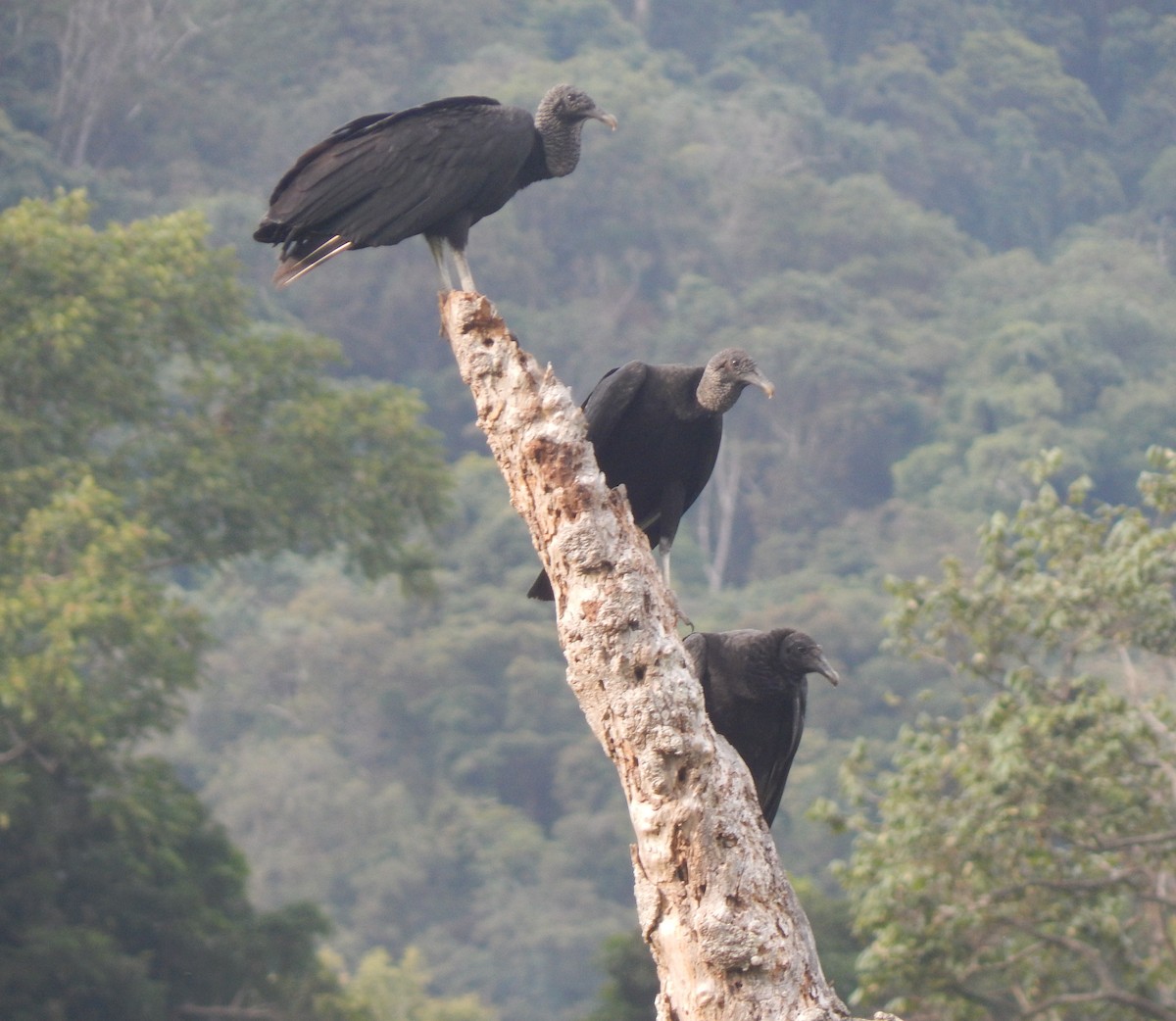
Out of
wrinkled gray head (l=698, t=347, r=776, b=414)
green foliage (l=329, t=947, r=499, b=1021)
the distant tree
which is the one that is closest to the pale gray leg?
wrinkled gray head (l=698, t=347, r=776, b=414)

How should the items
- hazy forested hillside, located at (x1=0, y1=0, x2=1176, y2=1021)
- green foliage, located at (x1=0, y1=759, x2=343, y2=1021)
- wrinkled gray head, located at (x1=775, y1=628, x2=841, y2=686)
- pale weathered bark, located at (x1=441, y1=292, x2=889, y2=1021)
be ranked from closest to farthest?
pale weathered bark, located at (x1=441, y1=292, x2=889, y2=1021)
wrinkled gray head, located at (x1=775, y1=628, x2=841, y2=686)
green foliage, located at (x1=0, y1=759, x2=343, y2=1021)
hazy forested hillside, located at (x1=0, y1=0, x2=1176, y2=1021)

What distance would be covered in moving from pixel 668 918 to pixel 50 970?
329 inches

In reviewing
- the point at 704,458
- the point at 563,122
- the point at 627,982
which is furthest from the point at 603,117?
the point at 627,982

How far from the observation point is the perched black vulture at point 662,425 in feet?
17.2

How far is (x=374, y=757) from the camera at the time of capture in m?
29.7

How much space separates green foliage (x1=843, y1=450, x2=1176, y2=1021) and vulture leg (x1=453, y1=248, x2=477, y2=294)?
13.5 ft

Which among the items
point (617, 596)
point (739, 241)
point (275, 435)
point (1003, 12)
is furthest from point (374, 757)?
point (1003, 12)

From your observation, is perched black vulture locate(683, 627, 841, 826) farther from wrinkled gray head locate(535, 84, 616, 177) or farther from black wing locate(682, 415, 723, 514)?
wrinkled gray head locate(535, 84, 616, 177)

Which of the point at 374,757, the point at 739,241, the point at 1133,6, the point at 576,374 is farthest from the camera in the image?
the point at 1133,6

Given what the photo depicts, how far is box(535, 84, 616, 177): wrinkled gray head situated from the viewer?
5734mm

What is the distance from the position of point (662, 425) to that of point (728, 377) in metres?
0.29

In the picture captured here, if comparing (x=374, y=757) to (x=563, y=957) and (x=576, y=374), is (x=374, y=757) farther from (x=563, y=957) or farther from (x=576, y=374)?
(x=576, y=374)

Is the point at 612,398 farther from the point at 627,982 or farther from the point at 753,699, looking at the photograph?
the point at 627,982

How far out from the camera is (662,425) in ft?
17.7
